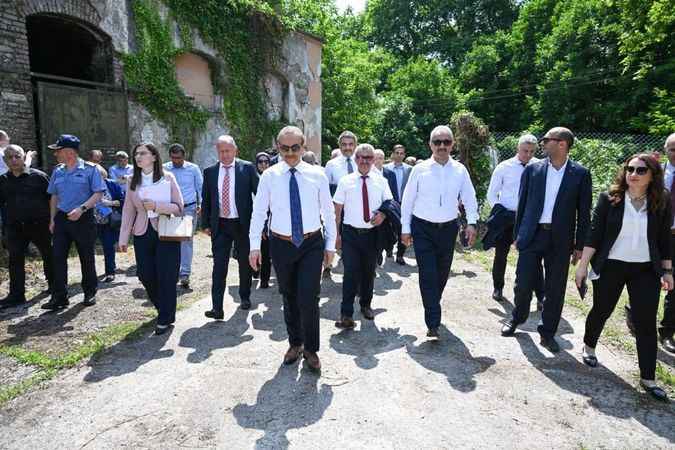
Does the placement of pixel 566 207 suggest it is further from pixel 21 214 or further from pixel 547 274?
pixel 21 214

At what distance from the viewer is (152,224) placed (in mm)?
4785

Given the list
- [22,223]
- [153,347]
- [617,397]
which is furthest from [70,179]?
[617,397]

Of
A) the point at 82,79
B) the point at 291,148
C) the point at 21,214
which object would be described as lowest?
the point at 21,214

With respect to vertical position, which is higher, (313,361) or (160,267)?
(160,267)

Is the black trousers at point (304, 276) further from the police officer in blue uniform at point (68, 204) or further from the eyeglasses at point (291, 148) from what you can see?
the police officer in blue uniform at point (68, 204)

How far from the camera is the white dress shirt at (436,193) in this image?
465cm

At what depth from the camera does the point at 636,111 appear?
2150 cm

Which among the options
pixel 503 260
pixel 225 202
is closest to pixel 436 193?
pixel 503 260

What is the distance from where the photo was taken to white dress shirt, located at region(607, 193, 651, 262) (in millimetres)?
3680

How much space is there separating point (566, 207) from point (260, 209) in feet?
9.32

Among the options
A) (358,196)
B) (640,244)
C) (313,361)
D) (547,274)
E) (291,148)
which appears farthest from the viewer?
(358,196)

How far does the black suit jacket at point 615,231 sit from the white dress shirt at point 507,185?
1.94 m

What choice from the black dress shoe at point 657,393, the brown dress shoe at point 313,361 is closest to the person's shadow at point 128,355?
the brown dress shoe at point 313,361

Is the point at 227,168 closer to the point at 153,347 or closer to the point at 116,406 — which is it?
the point at 153,347
